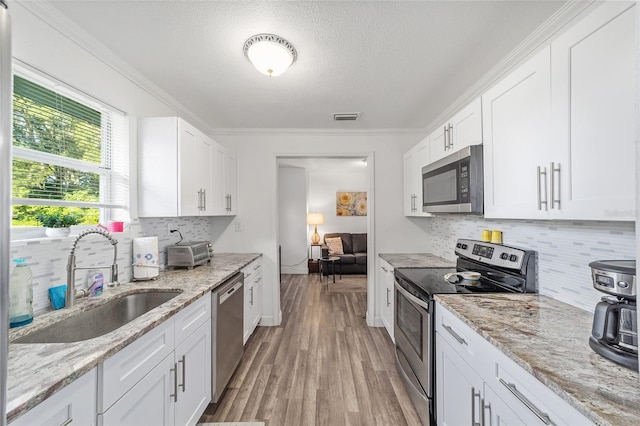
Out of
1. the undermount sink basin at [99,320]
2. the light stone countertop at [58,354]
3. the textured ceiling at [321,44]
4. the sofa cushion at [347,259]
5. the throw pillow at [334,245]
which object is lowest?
the sofa cushion at [347,259]

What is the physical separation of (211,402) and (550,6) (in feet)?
10.1

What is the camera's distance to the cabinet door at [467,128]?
174 cm

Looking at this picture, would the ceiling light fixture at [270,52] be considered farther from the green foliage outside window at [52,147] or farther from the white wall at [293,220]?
the white wall at [293,220]

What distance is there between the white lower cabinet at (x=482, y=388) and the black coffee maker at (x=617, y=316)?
264 mm

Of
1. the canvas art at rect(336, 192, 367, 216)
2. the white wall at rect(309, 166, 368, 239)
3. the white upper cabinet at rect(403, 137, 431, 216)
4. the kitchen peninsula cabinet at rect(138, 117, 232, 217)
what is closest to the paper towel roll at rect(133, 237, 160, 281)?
the kitchen peninsula cabinet at rect(138, 117, 232, 217)

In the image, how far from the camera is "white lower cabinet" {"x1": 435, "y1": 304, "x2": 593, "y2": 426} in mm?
846

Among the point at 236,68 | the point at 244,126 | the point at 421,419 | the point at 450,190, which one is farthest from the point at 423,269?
the point at 244,126

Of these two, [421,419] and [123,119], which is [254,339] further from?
[123,119]

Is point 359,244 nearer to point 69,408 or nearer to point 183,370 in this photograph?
point 183,370

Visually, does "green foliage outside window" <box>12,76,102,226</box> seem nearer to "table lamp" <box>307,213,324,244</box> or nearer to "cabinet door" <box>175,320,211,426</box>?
"cabinet door" <box>175,320,211,426</box>

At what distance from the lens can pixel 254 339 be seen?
9.73ft

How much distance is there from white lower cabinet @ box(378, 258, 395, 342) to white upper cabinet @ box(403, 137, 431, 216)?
0.67 m


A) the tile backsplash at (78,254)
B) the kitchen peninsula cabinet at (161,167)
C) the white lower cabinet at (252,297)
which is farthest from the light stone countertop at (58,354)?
the white lower cabinet at (252,297)

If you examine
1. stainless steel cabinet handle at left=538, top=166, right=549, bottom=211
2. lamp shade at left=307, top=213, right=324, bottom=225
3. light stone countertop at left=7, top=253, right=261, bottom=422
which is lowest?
light stone countertop at left=7, top=253, right=261, bottom=422
